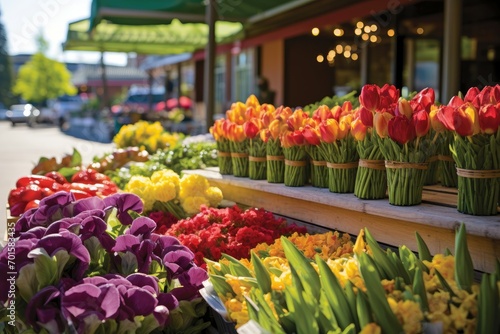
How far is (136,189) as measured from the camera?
374 cm

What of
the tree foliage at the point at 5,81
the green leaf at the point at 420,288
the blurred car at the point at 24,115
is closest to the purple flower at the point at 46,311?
the green leaf at the point at 420,288

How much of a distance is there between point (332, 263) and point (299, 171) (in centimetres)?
120

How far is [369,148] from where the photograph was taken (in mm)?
2625

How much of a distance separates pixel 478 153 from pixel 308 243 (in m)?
0.76

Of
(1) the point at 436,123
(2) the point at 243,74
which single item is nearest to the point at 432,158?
(1) the point at 436,123

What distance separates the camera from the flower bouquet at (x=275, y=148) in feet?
10.8

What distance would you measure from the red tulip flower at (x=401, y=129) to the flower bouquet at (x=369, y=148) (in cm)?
17

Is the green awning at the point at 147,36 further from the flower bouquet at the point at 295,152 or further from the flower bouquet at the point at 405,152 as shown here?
the flower bouquet at the point at 405,152

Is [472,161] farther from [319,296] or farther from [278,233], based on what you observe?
[278,233]

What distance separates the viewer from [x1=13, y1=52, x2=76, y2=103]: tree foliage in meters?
59.8

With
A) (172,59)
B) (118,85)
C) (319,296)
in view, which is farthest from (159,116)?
(118,85)

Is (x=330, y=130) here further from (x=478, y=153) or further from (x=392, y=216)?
(x=478, y=153)

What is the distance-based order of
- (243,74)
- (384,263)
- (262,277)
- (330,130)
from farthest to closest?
(243,74) → (330,130) → (262,277) → (384,263)

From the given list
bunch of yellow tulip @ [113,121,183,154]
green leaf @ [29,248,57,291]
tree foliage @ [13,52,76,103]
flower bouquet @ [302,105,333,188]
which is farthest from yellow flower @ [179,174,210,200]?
tree foliage @ [13,52,76,103]
